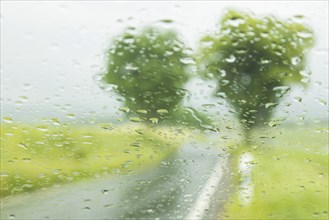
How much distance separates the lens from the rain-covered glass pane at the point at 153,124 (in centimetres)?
378

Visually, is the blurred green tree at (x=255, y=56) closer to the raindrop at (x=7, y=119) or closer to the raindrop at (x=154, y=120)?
the raindrop at (x=154, y=120)

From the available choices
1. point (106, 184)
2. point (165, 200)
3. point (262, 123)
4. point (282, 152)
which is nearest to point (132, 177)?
point (106, 184)

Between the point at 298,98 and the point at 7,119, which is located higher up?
the point at 7,119

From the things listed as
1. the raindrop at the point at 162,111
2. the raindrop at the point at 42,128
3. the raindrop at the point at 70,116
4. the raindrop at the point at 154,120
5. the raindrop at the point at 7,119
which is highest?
the raindrop at the point at 7,119

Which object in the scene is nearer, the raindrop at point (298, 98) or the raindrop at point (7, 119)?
the raindrop at point (7, 119)

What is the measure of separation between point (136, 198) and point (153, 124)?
90.2 inches

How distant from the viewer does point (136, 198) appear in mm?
3699

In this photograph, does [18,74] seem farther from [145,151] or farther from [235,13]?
[235,13]

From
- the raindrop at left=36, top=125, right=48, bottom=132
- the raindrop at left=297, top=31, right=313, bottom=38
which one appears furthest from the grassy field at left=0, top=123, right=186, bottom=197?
the raindrop at left=297, top=31, right=313, bottom=38

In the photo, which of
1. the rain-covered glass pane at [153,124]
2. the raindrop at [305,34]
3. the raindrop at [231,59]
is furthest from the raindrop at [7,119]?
the raindrop at [231,59]

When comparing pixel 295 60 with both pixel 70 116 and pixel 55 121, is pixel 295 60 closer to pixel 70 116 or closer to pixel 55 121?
pixel 70 116

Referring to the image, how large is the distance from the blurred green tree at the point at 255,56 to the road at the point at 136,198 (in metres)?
3.13

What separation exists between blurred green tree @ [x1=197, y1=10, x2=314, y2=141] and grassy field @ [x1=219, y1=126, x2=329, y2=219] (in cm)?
155

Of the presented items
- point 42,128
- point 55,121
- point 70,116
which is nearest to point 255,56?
point 70,116
